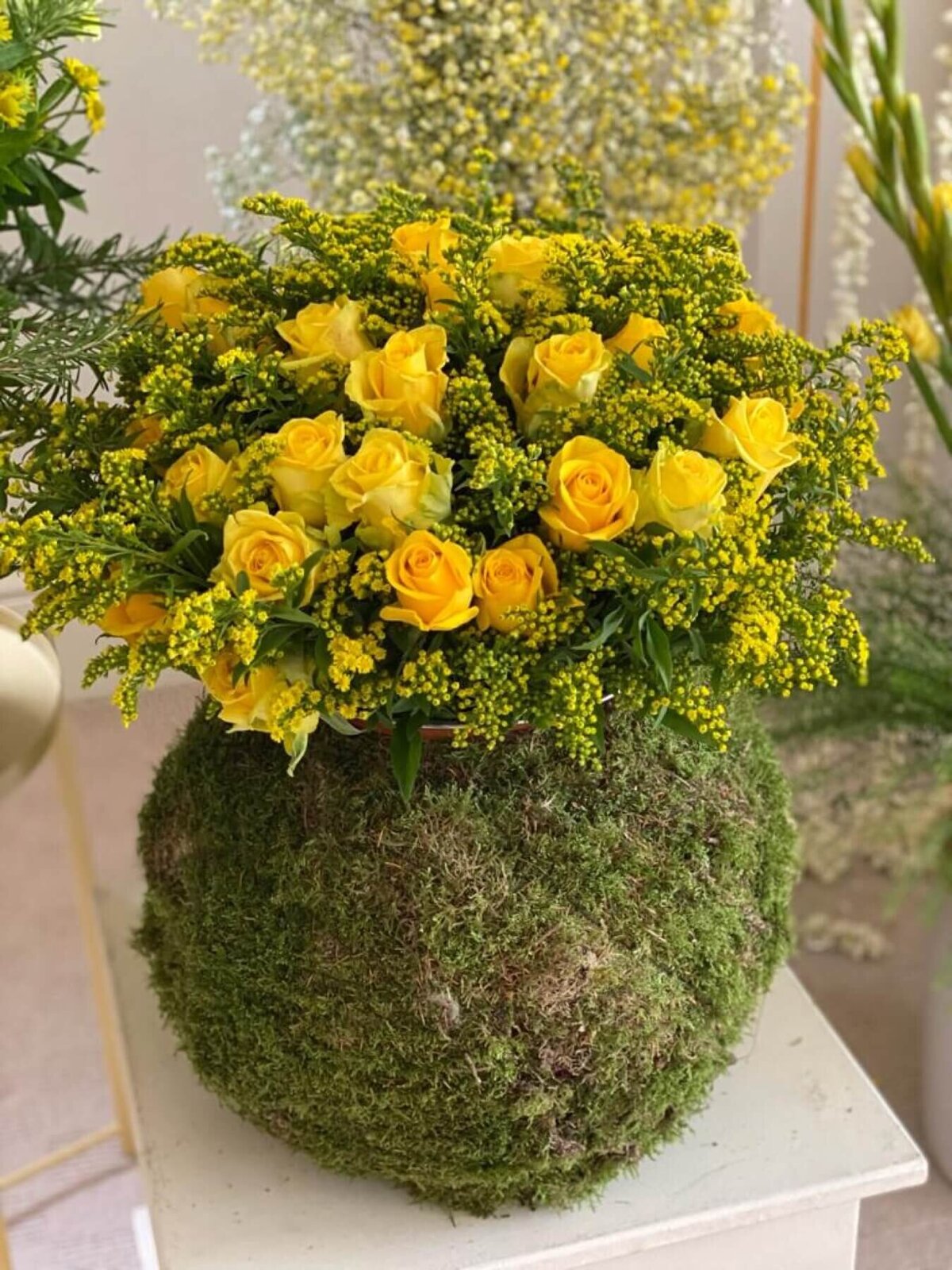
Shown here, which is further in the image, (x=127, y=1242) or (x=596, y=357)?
(x=127, y=1242)

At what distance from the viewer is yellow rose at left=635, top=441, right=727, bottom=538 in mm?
625

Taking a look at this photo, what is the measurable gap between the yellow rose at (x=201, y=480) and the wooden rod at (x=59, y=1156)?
3.27 feet

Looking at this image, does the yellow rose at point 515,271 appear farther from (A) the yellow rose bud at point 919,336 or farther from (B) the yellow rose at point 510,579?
(A) the yellow rose bud at point 919,336

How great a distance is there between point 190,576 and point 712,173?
29.9 inches

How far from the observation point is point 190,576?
64 cm

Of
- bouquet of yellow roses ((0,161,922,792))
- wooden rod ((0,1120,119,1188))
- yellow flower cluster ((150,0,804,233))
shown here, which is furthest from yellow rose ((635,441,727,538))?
Result: wooden rod ((0,1120,119,1188))

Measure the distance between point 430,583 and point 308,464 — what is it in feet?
0.28

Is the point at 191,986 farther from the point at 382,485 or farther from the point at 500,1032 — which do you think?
the point at 382,485

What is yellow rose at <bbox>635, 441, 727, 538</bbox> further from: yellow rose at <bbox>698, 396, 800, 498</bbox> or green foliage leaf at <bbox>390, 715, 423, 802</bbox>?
green foliage leaf at <bbox>390, 715, 423, 802</bbox>

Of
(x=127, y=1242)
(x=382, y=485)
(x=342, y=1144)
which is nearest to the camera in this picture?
(x=382, y=485)

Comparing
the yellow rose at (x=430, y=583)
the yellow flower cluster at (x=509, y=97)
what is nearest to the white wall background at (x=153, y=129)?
the yellow flower cluster at (x=509, y=97)

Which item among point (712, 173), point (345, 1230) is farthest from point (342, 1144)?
point (712, 173)

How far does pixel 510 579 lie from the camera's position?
63 cm

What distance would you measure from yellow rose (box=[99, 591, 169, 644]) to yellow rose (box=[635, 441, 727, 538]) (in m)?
0.25
